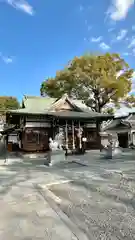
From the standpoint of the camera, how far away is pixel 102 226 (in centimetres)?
323

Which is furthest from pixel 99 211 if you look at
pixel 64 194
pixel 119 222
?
pixel 64 194

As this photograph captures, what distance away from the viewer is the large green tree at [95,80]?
82.2 feet

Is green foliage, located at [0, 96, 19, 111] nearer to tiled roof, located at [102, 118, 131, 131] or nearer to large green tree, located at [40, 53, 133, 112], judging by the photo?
large green tree, located at [40, 53, 133, 112]

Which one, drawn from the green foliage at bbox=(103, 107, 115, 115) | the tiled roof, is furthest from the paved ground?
the green foliage at bbox=(103, 107, 115, 115)

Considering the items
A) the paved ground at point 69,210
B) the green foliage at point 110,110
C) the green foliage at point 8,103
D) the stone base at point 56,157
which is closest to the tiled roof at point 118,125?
the green foliage at point 110,110

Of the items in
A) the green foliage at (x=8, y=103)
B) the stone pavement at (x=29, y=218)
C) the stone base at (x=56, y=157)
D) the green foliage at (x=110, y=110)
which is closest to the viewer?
the stone pavement at (x=29, y=218)

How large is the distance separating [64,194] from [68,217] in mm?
1617

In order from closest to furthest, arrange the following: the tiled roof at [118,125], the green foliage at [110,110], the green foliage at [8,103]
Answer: the tiled roof at [118,125] < the green foliage at [110,110] < the green foliage at [8,103]

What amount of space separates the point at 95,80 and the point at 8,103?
25.7 metres

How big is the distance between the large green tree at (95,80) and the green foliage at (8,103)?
18.1 meters

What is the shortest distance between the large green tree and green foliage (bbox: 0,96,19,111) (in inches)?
711

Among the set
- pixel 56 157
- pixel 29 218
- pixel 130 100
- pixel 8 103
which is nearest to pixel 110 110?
pixel 130 100

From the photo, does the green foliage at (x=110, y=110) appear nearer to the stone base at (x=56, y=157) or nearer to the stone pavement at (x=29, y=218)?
the stone base at (x=56, y=157)

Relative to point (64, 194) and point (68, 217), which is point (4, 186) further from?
point (68, 217)
